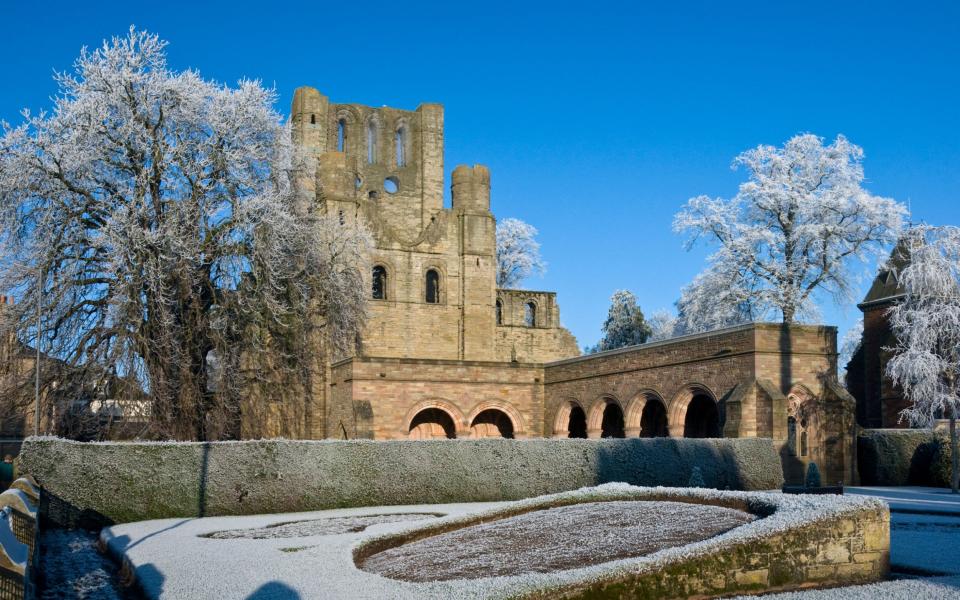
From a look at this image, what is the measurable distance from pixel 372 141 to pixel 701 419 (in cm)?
2270

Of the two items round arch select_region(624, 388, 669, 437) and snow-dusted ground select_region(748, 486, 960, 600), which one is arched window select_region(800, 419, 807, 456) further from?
round arch select_region(624, 388, 669, 437)

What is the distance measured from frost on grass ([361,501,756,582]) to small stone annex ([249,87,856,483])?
568 inches

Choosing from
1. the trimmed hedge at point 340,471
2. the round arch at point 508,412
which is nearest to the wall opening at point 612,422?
the round arch at point 508,412

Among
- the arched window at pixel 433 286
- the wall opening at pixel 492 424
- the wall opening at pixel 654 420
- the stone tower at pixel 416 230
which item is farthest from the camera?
the arched window at pixel 433 286

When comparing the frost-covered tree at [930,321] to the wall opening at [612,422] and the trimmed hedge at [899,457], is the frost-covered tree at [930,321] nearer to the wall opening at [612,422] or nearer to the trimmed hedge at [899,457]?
the trimmed hedge at [899,457]

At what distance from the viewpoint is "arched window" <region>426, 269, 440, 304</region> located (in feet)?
142

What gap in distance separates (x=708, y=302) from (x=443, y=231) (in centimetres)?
1235

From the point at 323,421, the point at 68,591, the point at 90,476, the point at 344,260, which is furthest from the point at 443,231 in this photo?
the point at 68,591

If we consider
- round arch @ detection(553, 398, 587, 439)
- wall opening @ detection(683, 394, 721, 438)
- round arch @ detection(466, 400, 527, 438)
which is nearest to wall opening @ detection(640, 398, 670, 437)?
wall opening @ detection(683, 394, 721, 438)

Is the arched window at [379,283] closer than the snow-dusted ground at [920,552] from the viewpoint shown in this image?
No

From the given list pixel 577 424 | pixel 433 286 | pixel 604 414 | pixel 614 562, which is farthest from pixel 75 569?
pixel 433 286

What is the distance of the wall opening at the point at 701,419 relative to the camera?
32.4 meters

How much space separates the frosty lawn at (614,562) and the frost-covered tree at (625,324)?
4874 centimetres

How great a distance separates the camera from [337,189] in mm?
40750
